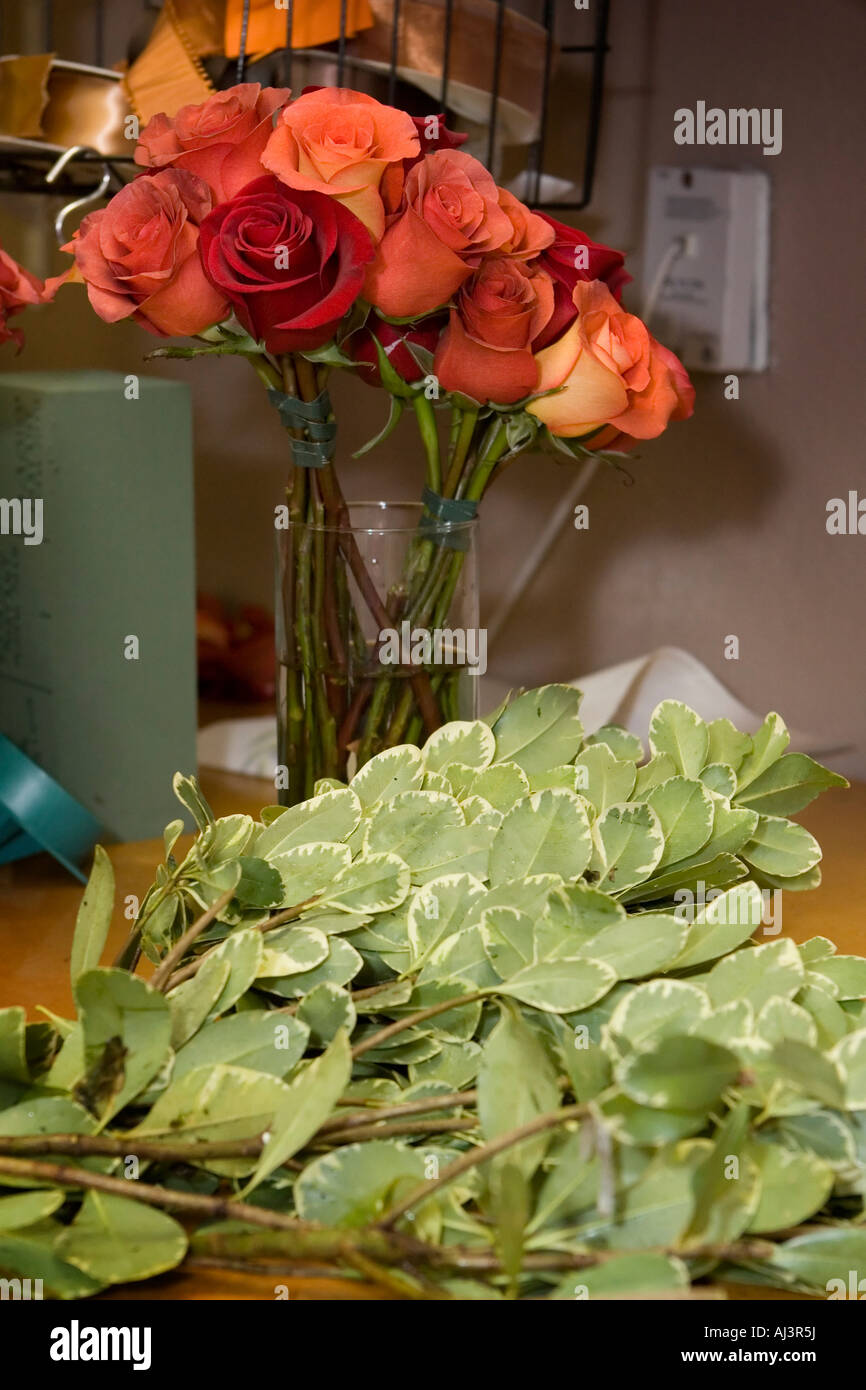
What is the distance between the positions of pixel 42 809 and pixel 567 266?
1.07 ft

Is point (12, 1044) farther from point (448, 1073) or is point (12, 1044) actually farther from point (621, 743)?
point (621, 743)

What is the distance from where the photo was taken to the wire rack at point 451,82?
0.66 metres

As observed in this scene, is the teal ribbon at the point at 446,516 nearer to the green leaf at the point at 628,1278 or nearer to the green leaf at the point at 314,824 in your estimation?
the green leaf at the point at 314,824

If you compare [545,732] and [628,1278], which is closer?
[628,1278]

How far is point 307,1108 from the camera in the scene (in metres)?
0.26

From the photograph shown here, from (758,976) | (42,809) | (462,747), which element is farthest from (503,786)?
(42,809)

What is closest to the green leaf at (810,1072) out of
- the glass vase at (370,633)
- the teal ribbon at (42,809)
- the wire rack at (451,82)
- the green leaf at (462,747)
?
the green leaf at (462,747)

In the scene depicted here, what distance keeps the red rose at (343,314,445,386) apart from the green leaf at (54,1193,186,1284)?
33 cm

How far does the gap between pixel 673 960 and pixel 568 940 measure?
3 centimetres

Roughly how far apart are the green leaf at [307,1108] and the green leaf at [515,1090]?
30mm

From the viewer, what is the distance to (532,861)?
0.35 metres

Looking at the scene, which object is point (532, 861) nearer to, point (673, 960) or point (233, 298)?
point (673, 960)
